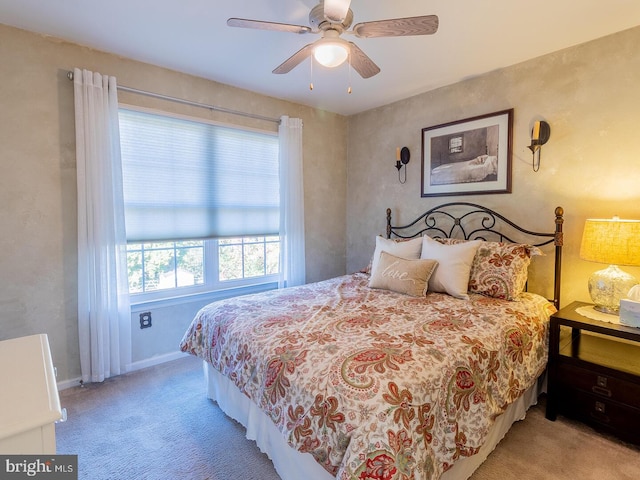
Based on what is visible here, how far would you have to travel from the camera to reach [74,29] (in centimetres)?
222

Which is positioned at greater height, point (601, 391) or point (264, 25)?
point (264, 25)

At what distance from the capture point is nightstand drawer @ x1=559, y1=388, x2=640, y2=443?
1809 millimetres

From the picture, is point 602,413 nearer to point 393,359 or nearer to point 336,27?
point 393,359

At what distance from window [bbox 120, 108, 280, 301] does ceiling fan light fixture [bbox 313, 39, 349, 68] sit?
1696mm

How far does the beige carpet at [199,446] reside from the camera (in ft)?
5.52

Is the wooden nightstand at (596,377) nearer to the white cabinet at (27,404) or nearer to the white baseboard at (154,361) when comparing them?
the white cabinet at (27,404)

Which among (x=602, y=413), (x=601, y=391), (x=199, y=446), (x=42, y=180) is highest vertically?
(x=42, y=180)

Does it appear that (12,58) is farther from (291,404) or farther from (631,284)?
(631,284)

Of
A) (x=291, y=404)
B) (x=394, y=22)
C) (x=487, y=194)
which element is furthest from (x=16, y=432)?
(x=487, y=194)

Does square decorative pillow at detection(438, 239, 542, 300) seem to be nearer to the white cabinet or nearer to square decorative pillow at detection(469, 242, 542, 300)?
Answer: square decorative pillow at detection(469, 242, 542, 300)

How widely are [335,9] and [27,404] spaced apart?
5.86ft

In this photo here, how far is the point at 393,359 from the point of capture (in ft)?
4.58

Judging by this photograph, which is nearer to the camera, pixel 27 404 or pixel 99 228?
pixel 27 404

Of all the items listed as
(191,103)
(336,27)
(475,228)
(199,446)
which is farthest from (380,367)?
(191,103)
